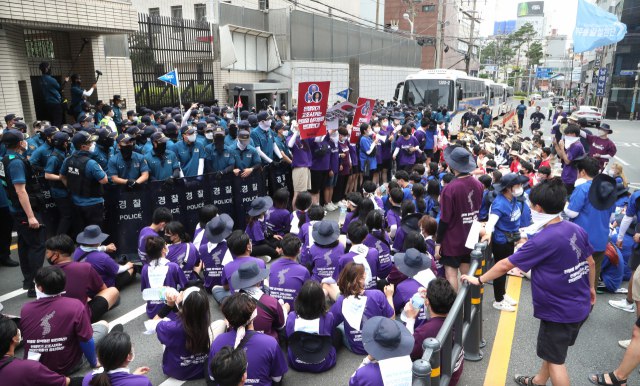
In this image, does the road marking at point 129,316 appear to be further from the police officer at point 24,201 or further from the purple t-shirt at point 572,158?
the purple t-shirt at point 572,158

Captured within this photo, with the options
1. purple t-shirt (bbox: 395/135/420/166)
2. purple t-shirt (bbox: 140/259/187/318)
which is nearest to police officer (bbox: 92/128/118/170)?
purple t-shirt (bbox: 140/259/187/318)

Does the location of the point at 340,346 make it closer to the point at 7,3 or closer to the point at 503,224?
the point at 503,224

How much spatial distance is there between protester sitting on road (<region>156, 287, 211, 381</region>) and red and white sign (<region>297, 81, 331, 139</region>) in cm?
505

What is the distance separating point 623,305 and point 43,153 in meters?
8.24

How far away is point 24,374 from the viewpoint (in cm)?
310

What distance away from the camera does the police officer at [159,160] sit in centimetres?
711

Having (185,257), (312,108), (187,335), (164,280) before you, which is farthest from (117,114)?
(187,335)

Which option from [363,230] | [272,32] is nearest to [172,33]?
[272,32]

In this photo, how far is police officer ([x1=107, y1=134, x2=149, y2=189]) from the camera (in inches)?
265

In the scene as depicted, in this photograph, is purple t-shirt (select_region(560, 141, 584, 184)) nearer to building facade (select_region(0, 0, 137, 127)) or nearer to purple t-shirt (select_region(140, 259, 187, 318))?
purple t-shirt (select_region(140, 259, 187, 318))

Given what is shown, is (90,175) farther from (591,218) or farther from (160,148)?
(591,218)

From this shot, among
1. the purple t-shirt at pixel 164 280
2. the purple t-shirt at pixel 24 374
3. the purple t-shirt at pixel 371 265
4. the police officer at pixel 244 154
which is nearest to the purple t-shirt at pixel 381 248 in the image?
the purple t-shirt at pixel 371 265

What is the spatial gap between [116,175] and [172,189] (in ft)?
2.73

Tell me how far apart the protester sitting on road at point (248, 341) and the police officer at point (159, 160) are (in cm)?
407
